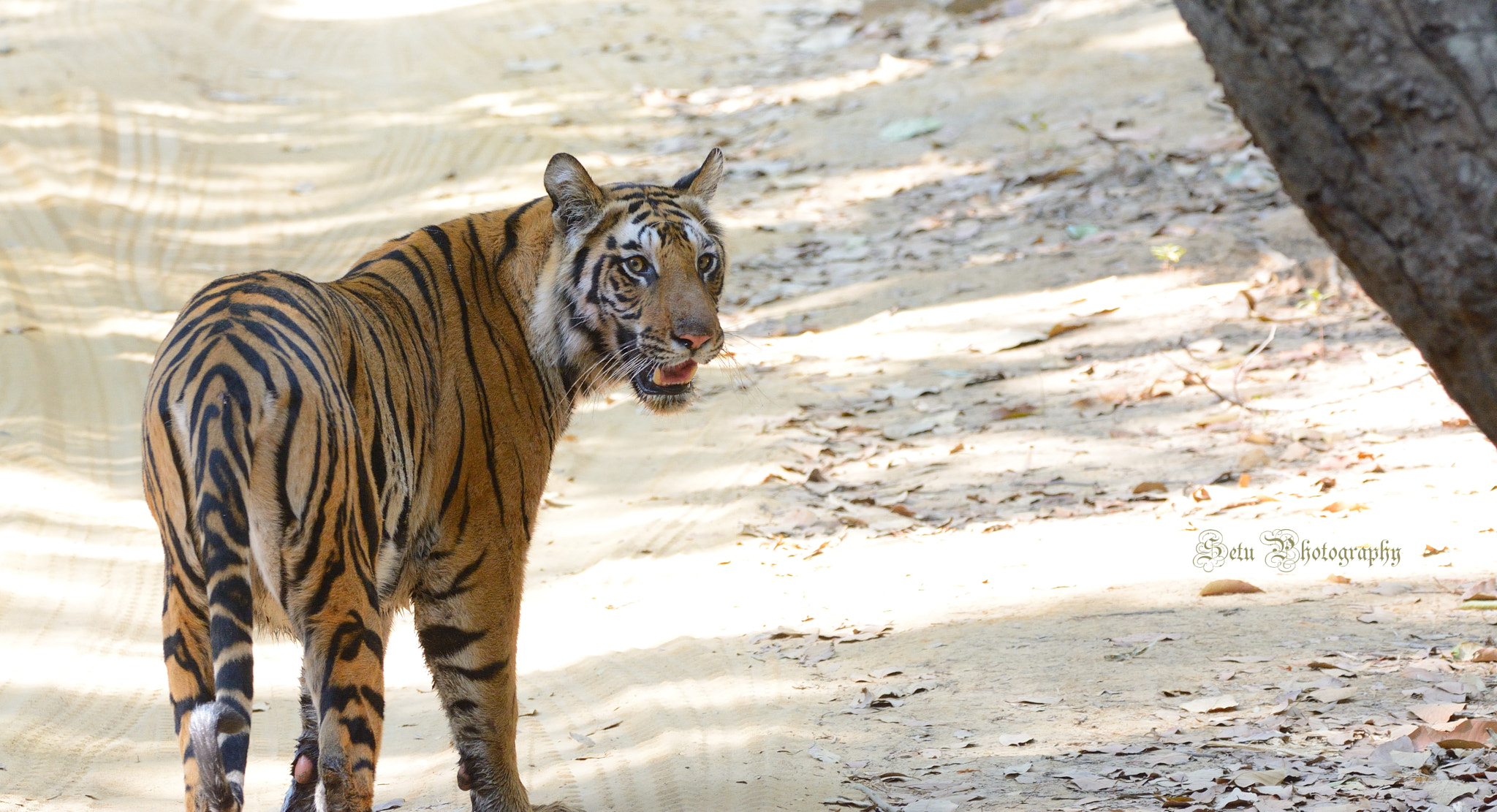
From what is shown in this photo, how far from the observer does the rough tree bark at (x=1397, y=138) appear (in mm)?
1668

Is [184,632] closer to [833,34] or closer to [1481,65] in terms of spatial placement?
[1481,65]

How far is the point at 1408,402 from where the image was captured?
615 cm

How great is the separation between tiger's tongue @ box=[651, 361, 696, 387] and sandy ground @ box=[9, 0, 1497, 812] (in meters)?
1.14

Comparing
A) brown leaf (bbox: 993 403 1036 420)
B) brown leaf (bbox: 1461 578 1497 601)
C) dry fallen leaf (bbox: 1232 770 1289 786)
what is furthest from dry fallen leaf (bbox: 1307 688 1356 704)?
brown leaf (bbox: 993 403 1036 420)

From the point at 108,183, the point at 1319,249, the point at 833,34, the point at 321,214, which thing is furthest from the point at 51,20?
the point at 1319,249

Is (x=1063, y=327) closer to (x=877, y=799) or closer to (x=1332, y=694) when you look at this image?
(x=1332, y=694)

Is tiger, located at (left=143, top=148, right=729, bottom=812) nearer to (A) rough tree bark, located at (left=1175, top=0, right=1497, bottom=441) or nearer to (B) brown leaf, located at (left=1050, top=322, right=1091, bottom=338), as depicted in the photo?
(A) rough tree bark, located at (left=1175, top=0, right=1497, bottom=441)

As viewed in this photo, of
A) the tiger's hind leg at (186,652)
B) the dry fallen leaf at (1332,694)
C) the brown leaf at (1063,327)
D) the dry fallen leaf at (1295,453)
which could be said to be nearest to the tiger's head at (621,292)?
the tiger's hind leg at (186,652)

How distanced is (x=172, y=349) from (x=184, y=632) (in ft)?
2.03

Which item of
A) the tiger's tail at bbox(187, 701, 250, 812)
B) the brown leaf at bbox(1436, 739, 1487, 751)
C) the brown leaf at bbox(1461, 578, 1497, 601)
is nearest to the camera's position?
the tiger's tail at bbox(187, 701, 250, 812)

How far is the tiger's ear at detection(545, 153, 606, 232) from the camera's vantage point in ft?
12.8

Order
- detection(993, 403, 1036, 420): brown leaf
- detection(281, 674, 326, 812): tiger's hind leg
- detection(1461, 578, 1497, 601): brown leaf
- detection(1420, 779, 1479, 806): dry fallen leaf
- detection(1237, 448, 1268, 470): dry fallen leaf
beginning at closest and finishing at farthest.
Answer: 1. detection(1420, 779, 1479, 806): dry fallen leaf
2. detection(281, 674, 326, 812): tiger's hind leg
3. detection(1461, 578, 1497, 601): brown leaf
4. detection(1237, 448, 1268, 470): dry fallen leaf
5. detection(993, 403, 1036, 420): brown leaf

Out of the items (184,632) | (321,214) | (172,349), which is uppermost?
(321,214)

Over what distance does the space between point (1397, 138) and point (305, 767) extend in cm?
Answer: 312
